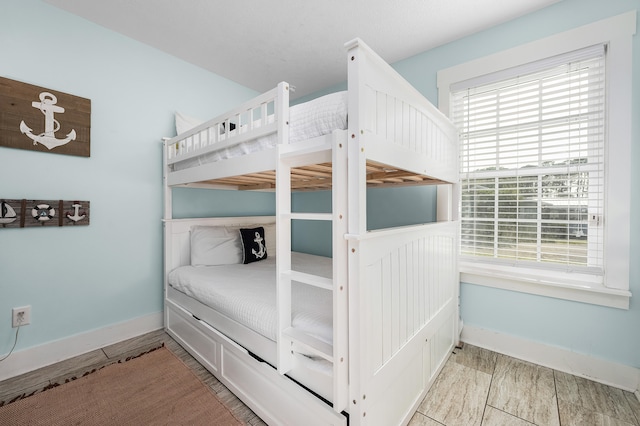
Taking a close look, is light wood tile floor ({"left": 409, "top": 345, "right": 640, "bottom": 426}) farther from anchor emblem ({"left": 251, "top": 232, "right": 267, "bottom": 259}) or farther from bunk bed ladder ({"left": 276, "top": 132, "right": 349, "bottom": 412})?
anchor emblem ({"left": 251, "top": 232, "right": 267, "bottom": 259})

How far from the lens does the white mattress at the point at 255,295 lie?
1.24 metres

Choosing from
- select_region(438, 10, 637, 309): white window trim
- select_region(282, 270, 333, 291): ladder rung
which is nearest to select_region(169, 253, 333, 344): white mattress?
select_region(282, 270, 333, 291): ladder rung

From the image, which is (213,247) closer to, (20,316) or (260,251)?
(260,251)

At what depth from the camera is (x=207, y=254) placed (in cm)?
230

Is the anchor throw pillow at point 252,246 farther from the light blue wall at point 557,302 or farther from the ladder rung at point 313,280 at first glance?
the light blue wall at point 557,302

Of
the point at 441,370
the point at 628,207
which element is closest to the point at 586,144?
the point at 628,207

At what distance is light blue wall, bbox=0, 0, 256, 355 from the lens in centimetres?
171

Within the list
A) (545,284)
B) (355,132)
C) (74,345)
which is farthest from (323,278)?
(74,345)

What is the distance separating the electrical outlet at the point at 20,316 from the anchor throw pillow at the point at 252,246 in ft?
4.67

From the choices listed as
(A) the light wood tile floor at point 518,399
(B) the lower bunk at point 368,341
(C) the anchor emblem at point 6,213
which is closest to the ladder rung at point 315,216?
(B) the lower bunk at point 368,341

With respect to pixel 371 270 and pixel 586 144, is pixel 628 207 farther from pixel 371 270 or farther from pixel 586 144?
pixel 371 270

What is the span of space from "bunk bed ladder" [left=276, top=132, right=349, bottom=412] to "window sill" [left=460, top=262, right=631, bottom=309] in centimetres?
153

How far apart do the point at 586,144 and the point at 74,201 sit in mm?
3508

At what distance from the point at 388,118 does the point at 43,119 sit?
88.6 inches
